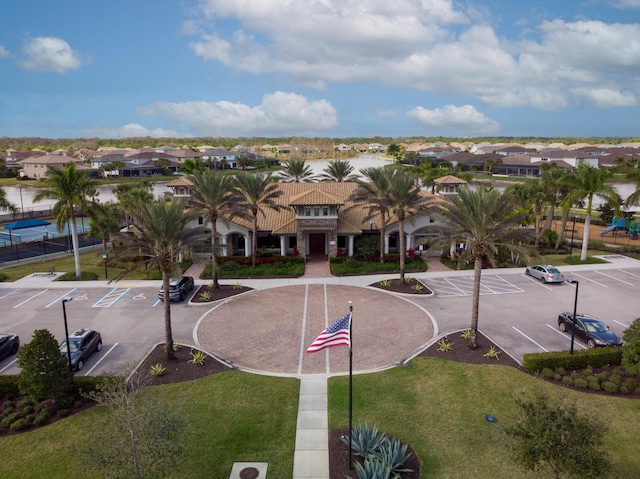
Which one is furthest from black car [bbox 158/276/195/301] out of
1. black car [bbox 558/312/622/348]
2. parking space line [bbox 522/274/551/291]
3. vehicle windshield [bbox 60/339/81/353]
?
parking space line [bbox 522/274/551/291]

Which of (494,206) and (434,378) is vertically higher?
(494,206)

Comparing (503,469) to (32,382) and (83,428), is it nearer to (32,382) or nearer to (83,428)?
(83,428)

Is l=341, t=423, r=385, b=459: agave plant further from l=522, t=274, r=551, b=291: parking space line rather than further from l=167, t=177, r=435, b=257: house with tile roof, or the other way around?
l=167, t=177, r=435, b=257: house with tile roof

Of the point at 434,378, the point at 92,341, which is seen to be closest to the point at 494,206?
the point at 434,378

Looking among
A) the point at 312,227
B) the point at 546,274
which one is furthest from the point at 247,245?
the point at 546,274

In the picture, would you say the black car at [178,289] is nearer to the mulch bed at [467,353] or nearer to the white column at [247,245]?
the white column at [247,245]

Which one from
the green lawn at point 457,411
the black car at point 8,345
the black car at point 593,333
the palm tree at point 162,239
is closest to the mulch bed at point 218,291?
the palm tree at point 162,239
